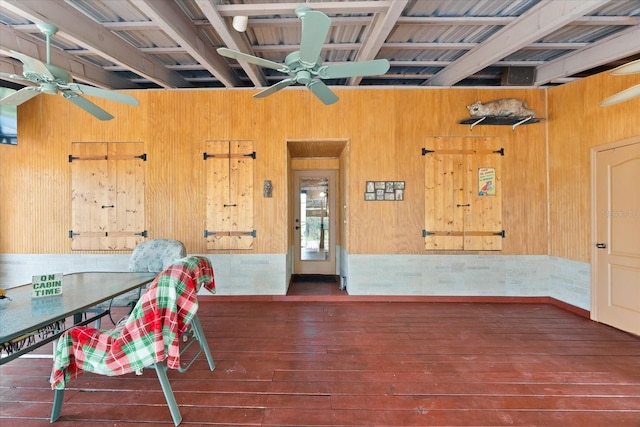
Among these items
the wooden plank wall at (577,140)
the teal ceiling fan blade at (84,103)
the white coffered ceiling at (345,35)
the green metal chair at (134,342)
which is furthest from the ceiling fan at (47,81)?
the wooden plank wall at (577,140)

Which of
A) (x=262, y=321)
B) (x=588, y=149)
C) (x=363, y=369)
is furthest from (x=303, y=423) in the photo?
(x=588, y=149)

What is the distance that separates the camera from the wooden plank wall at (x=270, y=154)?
442 centimetres

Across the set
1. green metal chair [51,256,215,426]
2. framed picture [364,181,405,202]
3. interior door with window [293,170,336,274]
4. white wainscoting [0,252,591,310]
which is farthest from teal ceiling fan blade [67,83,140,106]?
interior door with window [293,170,336,274]

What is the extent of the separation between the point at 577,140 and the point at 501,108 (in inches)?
41.8

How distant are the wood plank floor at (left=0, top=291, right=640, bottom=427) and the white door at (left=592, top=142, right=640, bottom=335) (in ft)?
0.78

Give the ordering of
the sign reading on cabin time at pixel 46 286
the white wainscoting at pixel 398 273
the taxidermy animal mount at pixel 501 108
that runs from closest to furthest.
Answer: the sign reading on cabin time at pixel 46 286
the taxidermy animal mount at pixel 501 108
the white wainscoting at pixel 398 273

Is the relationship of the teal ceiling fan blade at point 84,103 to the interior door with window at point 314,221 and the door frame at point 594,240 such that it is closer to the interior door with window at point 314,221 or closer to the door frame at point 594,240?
the interior door with window at point 314,221

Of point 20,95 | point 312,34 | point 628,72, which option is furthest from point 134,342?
point 628,72

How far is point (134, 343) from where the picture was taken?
181 centimetres

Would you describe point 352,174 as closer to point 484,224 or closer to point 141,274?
point 484,224

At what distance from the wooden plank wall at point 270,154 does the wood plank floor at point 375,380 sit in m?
1.44

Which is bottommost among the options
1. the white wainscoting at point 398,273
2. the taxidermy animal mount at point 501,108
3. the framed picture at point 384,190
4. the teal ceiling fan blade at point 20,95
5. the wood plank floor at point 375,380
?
the wood plank floor at point 375,380

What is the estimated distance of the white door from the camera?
3305 mm

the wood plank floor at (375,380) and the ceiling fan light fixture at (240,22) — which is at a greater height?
the ceiling fan light fixture at (240,22)
